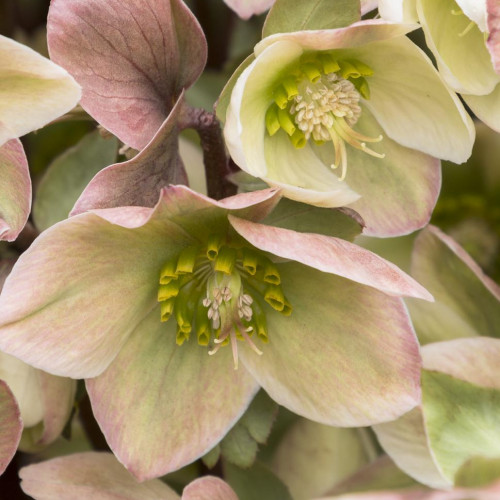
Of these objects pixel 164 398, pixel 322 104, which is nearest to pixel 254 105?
pixel 322 104

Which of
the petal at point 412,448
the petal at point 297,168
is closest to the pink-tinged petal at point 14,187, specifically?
the petal at point 297,168

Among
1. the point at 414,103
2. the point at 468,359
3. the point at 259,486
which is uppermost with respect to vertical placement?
the point at 414,103

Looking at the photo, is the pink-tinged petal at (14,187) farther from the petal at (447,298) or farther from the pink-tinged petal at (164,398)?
the petal at (447,298)

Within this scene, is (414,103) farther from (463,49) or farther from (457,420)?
(457,420)

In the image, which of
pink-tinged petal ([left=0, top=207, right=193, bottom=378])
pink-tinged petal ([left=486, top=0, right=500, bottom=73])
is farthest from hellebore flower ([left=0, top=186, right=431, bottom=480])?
pink-tinged petal ([left=486, top=0, right=500, bottom=73])

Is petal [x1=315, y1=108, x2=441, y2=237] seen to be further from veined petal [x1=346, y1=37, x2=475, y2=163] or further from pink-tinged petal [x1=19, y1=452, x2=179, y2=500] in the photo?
pink-tinged petal [x1=19, y1=452, x2=179, y2=500]

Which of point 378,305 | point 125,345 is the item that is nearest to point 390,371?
point 378,305
